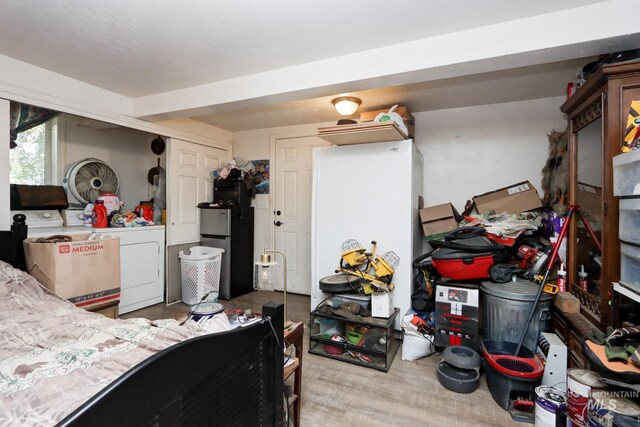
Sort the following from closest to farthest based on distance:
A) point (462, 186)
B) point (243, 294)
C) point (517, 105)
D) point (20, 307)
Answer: point (20, 307)
point (517, 105)
point (462, 186)
point (243, 294)

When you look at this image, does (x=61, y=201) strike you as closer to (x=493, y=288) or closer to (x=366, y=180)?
(x=366, y=180)

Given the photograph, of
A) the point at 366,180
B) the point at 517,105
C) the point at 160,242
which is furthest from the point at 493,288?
the point at 160,242

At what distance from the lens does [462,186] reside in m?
3.25

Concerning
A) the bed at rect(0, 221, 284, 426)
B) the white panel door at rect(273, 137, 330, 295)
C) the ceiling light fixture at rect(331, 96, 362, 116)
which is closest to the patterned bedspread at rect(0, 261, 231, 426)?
the bed at rect(0, 221, 284, 426)

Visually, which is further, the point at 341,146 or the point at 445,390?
the point at 341,146

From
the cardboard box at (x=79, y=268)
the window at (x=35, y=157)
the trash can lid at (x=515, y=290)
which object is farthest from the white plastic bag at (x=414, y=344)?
the window at (x=35, y=157)

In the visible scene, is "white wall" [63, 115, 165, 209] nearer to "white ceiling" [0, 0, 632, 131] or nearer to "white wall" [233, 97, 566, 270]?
"white ceiling" [0, 0, 632, 131]

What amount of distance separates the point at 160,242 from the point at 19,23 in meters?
2.26

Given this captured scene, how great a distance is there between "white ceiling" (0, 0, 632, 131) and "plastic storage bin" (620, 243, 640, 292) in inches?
43.7

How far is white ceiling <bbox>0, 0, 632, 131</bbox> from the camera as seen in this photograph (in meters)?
1.63

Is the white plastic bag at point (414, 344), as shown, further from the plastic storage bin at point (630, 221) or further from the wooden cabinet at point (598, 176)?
the plastic storage bin at point (630, 221)

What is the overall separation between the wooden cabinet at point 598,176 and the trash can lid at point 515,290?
8.5 inches

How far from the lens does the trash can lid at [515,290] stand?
210 cm

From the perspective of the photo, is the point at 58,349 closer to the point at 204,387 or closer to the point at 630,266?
the point at 204,387
